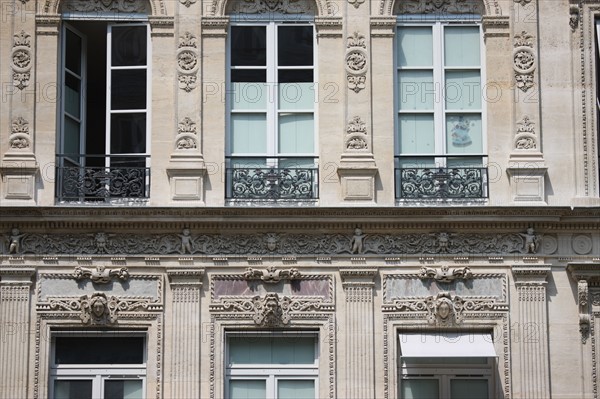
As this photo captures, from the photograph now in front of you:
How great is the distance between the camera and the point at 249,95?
85.3 ft

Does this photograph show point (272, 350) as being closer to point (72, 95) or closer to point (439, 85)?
point (439, 85)

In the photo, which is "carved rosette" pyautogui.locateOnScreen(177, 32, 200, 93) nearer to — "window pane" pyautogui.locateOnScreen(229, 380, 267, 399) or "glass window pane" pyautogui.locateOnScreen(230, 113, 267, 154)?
"glass window pane" pyautogui.locateOnScreen(230, 113, 267, 154)

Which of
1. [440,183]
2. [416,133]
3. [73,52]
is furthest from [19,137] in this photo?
[440,183]

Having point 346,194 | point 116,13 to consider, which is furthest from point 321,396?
point 116,13

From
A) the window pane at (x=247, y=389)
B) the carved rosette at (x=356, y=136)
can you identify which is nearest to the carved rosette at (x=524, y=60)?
the carved rosette at (x=356, y=136)

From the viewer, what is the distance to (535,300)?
24.8 meters

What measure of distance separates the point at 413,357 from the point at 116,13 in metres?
6.94

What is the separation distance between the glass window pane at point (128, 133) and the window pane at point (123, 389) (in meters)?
3.47

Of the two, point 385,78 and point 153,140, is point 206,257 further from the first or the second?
point 385,78

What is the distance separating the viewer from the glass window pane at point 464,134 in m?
25.8

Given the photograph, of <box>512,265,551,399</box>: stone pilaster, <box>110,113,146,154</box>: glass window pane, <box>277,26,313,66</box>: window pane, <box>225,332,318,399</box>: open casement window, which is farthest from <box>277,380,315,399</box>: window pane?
<box>277,26,313,66</box>: window pane

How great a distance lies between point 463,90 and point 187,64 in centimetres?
417

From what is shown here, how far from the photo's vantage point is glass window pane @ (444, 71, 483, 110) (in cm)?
2592

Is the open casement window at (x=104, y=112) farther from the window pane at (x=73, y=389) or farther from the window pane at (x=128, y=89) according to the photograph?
the window pane at (x=73, y=389)
